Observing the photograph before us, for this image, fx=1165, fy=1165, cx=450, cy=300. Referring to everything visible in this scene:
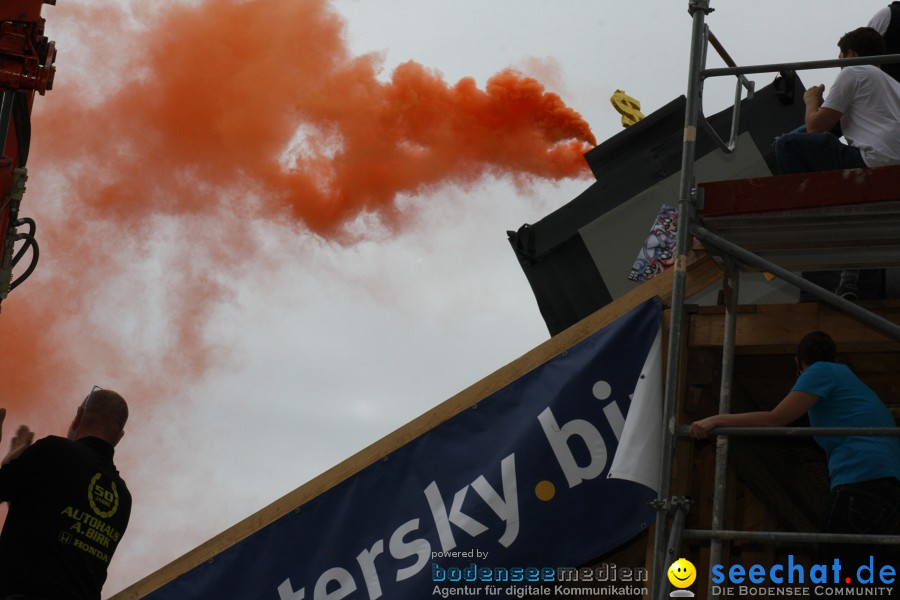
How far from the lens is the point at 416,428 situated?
23.7 ft

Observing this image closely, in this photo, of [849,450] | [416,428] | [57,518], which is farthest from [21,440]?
[849,450]

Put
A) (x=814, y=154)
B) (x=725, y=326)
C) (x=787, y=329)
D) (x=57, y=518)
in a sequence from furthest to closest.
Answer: (x=814, y=154) → (x=787, y=329) → (x=725, y=326) → (x=57, y=518)

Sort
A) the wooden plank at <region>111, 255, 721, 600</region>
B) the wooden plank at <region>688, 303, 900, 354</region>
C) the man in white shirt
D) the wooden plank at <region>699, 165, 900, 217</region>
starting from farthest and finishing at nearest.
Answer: the wooden plank at <region>111, 255, 721, 600</region> < the man in white shirt < the wooden plank at <region>688, 303, 900, 354</region> < the wooden plank at <region>699, 165, 900, 217</region>

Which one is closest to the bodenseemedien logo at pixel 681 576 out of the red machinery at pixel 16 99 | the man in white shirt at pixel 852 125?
the man in white shirt at pixel 852 125

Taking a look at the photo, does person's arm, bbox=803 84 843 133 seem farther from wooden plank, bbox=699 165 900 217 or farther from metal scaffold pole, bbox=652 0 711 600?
wooden plank, bbox=699 165 900 217

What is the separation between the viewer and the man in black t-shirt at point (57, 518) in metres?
5.18

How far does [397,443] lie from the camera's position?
7.20 metres

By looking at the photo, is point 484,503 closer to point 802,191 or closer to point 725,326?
point 725,326

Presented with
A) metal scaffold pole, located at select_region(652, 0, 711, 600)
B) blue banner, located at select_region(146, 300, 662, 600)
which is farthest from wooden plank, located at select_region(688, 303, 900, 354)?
metal scaffold pole, located at select_region(652, 0, 711, 600)

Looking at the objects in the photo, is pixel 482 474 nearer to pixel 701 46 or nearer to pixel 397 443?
pixel 397 443

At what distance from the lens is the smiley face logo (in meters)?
5.72

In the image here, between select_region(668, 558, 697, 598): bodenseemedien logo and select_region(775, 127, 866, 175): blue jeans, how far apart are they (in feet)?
7.81

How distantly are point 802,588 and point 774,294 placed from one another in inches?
94.4

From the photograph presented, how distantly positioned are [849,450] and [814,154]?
184cm
